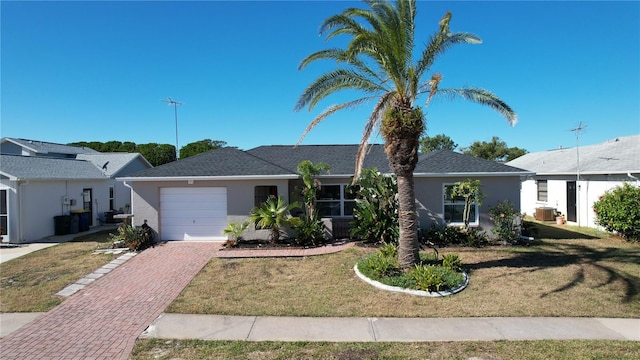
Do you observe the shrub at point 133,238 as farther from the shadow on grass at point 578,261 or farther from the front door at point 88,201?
the shadow on grass at point 578,261

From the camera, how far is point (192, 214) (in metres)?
13.0

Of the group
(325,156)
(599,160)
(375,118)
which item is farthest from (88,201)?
(599,160)

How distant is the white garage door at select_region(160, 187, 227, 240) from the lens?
42.5 feet

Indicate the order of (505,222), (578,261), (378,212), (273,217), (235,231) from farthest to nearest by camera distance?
(505,222) → (235,231) → (378,212) → (273,217) → (578,261)

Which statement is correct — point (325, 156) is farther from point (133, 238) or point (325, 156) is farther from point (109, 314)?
point (109, 314)

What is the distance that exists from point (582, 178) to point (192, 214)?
19221 millimetres

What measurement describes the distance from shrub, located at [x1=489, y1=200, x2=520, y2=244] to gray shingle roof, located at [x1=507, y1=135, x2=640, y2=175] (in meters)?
6.48

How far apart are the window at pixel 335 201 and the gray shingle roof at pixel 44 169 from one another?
1274 centimetres

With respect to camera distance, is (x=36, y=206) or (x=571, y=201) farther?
(x=571, y=201)

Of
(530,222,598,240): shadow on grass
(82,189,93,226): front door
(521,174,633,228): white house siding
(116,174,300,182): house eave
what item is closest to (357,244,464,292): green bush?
(116,174,300,182): house eave

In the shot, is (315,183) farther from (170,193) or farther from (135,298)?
(135,298)

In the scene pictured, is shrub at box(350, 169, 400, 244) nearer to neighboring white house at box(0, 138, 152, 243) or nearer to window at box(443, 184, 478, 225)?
window at box(443, 184, 478, 225)

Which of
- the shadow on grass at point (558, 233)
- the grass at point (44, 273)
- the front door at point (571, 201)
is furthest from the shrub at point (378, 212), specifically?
the front door at point (571, 201)

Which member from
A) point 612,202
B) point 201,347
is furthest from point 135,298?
point 612,202
